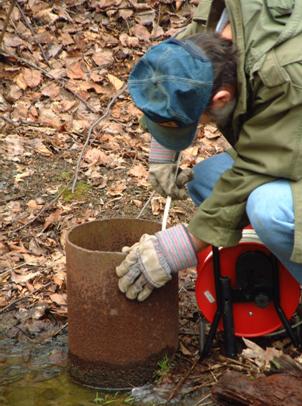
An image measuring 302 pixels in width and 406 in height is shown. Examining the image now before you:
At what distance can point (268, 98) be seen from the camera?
2.38m

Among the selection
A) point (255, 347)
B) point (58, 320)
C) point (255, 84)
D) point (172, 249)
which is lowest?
point (58, 320)

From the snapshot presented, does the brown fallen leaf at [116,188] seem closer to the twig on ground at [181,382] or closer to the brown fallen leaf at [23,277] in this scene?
the brown fallen leaf at [23,277]

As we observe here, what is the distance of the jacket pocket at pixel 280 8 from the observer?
2.36 metres

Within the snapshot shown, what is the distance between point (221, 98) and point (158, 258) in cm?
59

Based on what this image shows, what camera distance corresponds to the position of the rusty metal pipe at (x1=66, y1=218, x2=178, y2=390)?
8.70 ft

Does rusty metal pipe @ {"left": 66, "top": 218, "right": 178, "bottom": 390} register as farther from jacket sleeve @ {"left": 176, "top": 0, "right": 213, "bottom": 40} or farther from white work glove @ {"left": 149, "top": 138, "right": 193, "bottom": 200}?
jacket sleeve @ {"left": 176, "top": 0, "right": 213, "bottom": 40}

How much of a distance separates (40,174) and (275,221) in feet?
7.01

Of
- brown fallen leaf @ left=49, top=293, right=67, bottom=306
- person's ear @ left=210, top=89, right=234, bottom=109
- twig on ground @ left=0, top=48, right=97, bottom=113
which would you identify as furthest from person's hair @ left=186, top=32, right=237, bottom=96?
twig on ground @ left=0, top=48, right=97, bottom=113

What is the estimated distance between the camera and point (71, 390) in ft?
9.24

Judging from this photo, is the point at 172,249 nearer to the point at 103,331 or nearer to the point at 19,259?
the point at 103,331

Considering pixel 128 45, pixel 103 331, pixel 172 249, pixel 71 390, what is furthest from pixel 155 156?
pixel 128 45

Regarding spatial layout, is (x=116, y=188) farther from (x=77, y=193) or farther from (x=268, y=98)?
(x=268, y=98)

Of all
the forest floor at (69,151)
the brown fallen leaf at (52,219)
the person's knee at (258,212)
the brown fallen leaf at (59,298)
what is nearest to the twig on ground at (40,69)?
the forest floor at (69,151)

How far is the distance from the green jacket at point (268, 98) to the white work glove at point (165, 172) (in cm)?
41
